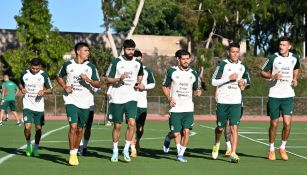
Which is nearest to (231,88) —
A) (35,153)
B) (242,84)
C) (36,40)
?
(242,84)

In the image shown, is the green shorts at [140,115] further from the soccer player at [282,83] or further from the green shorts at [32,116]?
the soccer player at [282,83]

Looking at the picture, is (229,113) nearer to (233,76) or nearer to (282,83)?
(233,76)

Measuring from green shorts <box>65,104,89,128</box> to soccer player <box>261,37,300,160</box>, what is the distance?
3.70 m

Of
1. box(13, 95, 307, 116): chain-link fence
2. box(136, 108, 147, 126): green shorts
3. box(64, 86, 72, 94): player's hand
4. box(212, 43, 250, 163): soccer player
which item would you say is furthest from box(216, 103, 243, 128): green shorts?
box(13, 95, 307, 116): chain-link fence

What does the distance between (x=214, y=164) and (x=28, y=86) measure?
423 cm

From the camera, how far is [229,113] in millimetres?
13570

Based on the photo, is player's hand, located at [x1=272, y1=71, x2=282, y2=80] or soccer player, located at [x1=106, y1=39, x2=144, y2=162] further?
player's hand, located at [x1=272, y1=71, x2=282, y2=80]

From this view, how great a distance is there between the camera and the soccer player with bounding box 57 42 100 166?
12.5 metres

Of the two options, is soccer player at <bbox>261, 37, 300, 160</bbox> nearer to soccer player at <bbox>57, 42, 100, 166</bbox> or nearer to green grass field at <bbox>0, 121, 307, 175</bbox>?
green grass field at <bbox>0, 121, 307, 175</bbox>

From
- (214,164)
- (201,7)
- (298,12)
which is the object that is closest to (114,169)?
(214,164)

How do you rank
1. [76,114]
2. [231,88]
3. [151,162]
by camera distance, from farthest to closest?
1. [231,88]
2. [151,162]
3. [76,114]

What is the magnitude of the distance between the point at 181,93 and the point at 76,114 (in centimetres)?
212

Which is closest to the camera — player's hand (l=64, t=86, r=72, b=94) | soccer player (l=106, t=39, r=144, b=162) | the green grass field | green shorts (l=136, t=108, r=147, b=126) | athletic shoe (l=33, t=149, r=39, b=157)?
the green grass field

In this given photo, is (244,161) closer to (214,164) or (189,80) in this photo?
(214,164)
